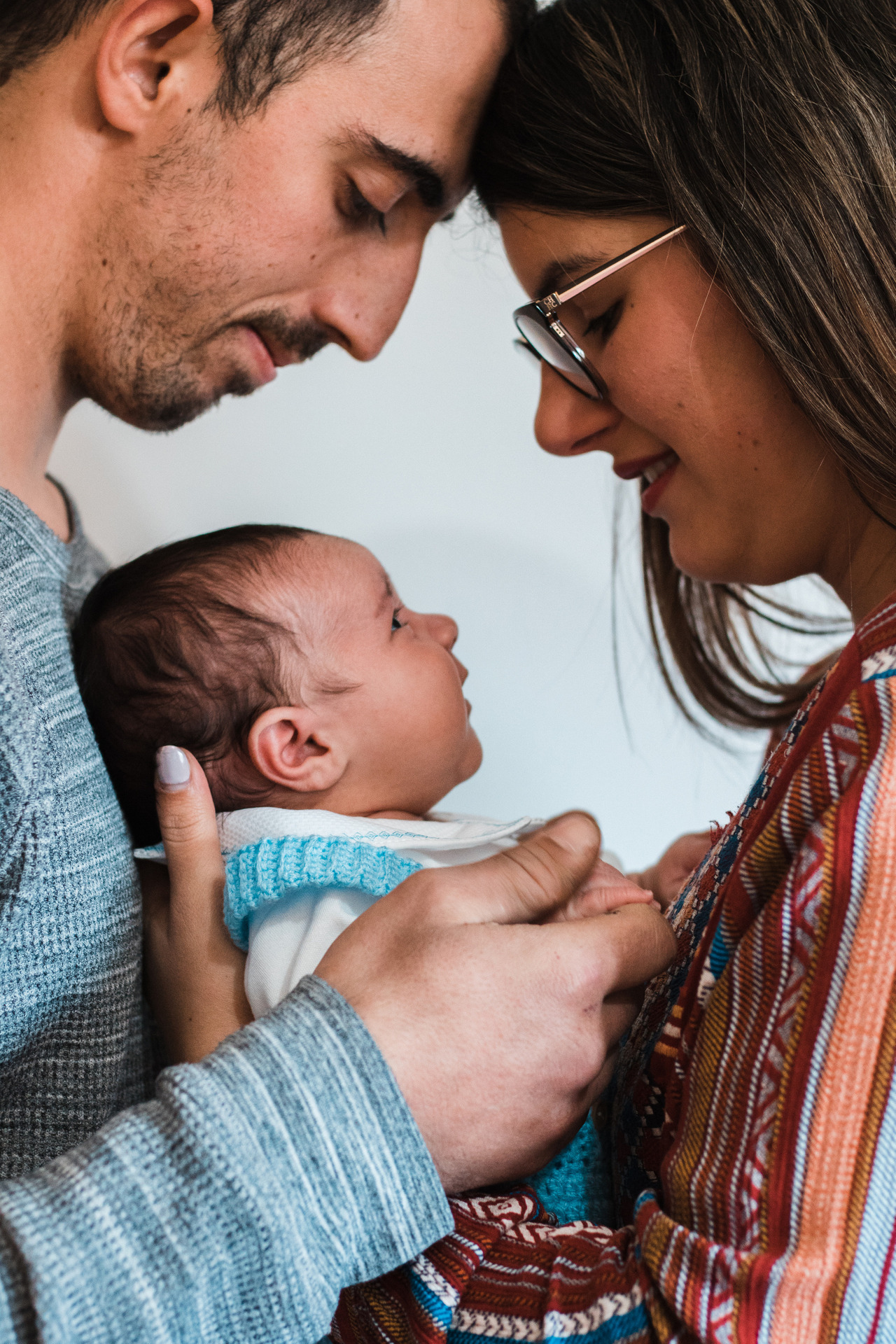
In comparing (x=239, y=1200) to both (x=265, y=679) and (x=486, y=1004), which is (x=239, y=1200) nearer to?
(x=486, y=1004)

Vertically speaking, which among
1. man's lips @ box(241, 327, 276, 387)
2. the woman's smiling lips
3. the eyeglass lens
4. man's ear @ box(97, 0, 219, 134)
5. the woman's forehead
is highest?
man's ear @ box(97, 0, 219, 134)

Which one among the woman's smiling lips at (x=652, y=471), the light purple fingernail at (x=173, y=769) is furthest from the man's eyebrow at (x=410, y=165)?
the light purple fingernail at (x=173, y=769)

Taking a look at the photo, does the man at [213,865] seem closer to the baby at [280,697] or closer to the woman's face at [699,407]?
the baby at [280,697]

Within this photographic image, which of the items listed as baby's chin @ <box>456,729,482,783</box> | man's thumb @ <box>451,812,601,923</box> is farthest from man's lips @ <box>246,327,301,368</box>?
man's thumb @ <box>451,812,601,923</box>

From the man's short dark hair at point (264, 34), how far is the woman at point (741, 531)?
0.24m

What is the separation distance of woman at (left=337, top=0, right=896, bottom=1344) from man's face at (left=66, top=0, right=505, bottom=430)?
101mm

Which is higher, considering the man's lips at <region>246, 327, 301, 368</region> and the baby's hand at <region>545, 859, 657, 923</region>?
the man's lips at <region>246, 327, 301, 368</region>

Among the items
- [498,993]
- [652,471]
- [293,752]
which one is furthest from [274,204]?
[498,993]

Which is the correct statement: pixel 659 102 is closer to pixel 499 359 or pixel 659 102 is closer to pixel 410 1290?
pixel 499 359

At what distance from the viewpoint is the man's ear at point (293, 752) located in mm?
1378

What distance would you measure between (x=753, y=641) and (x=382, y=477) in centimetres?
92

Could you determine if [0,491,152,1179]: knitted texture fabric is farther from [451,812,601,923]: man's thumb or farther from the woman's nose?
the woman's nose

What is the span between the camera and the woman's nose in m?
1.45

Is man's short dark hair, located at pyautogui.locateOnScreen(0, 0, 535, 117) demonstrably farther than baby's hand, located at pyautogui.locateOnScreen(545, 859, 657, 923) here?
Yes
